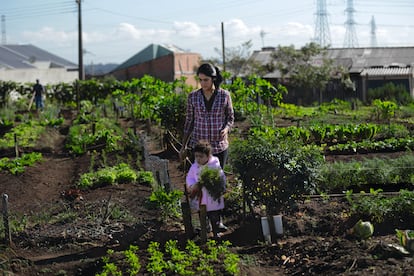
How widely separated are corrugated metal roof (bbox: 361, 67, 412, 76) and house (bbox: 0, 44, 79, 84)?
62.6 ft

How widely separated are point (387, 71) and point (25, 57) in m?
28.8

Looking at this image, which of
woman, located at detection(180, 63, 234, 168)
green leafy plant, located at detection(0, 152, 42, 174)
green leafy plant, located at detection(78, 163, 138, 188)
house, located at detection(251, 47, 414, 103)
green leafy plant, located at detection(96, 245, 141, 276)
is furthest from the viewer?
house, located at detection(251, 47, 414, 103)

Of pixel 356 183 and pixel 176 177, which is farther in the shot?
pixel 176 177

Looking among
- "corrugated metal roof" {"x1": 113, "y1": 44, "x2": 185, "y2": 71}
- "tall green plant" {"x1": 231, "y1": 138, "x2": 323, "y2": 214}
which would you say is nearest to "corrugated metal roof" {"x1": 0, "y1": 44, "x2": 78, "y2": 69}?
"corrugated metal roof" {"x1": 113, "y1": 44, "x2": 185, "y2": 71}

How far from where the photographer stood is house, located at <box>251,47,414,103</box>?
29.8 metres

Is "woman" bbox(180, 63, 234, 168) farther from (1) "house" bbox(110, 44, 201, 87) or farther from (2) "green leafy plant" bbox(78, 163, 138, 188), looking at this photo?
(1) "house" bbox(110, 44, 201, 87)

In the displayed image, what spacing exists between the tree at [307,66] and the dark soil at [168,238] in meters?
20.9

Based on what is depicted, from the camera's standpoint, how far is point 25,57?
48.8m

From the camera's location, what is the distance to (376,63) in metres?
33.2

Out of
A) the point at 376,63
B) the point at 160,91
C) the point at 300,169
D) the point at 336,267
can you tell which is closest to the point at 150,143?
the point at 160,91

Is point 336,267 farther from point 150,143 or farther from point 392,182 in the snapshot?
point 150,143

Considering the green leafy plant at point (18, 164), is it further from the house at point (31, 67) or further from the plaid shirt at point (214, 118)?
the house at point (31, 67)

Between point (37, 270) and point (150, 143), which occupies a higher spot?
point (150, 143)

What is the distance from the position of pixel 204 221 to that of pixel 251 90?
33.2 ft
